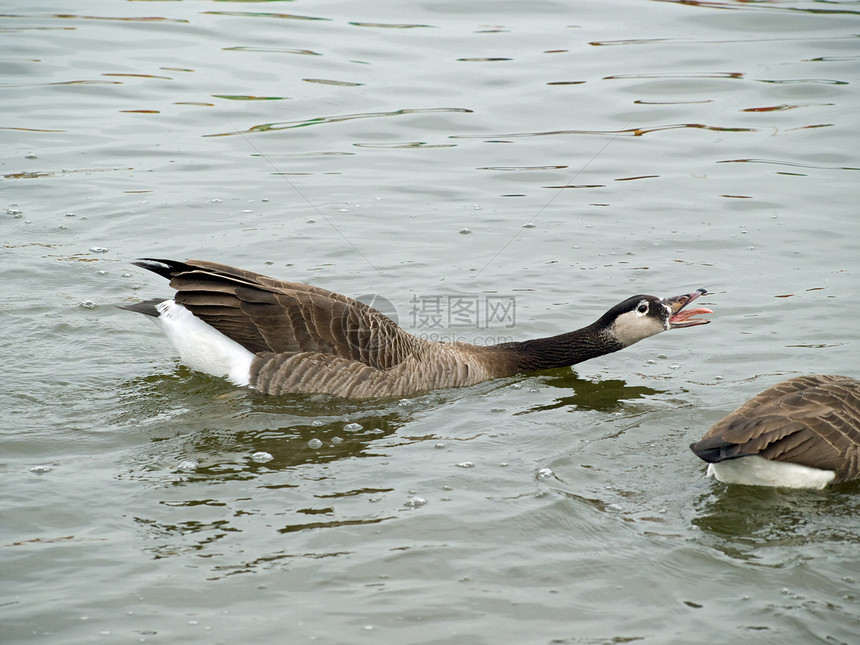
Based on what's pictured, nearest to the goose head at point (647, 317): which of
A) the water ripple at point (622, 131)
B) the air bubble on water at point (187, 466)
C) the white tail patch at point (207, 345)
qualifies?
the white tail patch at point (207, 345)

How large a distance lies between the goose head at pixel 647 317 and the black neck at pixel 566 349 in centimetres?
9

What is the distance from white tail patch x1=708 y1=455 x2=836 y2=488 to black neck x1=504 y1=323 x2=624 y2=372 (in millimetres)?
2397

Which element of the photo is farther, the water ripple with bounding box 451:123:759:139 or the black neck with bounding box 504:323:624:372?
the water ripple with bounding box 451:123:759:139

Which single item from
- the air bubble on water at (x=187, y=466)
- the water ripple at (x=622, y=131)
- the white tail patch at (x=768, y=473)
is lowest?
the air bubble on water at (x=187, y=466)

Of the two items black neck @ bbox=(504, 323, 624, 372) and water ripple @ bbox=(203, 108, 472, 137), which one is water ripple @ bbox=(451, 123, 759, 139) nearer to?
water ripple @ bbox=(203, 108, 472, 137)

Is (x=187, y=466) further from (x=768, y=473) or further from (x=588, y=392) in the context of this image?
(x=768, y=473)

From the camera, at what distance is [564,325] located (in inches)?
346

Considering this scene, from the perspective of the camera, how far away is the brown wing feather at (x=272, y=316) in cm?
731

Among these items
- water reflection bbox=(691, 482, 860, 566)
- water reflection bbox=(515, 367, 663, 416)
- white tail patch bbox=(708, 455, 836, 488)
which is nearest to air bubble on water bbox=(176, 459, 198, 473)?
water reflection bbox=(515, 367, 663, 416)

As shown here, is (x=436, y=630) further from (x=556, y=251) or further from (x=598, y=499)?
(x=556, y=251)

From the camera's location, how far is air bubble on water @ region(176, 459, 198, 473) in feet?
19.2

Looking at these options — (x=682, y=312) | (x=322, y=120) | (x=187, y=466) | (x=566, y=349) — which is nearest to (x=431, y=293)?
(x=566, y=349)

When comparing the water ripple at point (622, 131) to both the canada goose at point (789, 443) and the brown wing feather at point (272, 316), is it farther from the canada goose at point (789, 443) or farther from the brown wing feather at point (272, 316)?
the canada goose at point (789, 443)

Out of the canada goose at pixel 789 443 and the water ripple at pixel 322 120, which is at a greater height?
the water ripple at pixel 322 120
